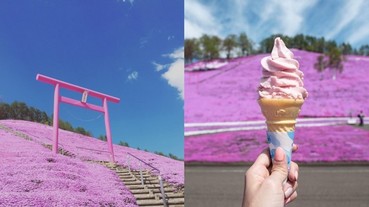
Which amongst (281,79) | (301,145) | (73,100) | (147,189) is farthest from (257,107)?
(281,79)

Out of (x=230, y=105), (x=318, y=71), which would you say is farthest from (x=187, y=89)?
(x=318, y=71)

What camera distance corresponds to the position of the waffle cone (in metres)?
1.80

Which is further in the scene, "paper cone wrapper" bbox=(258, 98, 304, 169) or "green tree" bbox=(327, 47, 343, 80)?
"green tree" bbox=(327, 47, 343, 80)

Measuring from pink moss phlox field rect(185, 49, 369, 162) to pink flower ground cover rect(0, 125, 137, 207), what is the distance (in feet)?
17.4

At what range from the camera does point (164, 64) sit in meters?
3.74

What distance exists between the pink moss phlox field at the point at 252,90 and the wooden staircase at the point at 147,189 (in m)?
5.41

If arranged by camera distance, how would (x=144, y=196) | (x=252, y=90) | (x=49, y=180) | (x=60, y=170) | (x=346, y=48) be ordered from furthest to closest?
1. (x=252, y=90)
2. (x=346, y=48)
3. (x=144, y=196)
4. (x=60, y=170)
5. (x=49, y=180)

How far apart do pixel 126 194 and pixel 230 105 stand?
5.85 metres

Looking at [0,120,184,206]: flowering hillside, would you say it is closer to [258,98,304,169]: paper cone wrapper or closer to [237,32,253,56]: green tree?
[258,98,304,169]: paper cone wrapper

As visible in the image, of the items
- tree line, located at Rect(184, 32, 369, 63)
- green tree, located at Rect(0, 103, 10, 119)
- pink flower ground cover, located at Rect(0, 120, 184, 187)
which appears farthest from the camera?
tree line, located at Rect(184, 32, 369, 63)

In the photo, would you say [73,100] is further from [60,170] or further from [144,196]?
[144,196]

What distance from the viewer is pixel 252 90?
9.20 metres

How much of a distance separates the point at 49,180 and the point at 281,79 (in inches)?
81.2

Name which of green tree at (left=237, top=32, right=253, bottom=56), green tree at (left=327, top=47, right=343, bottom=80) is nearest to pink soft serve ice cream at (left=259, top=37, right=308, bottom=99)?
green tree at (left=237, top=32, right=253, bottom=56)
